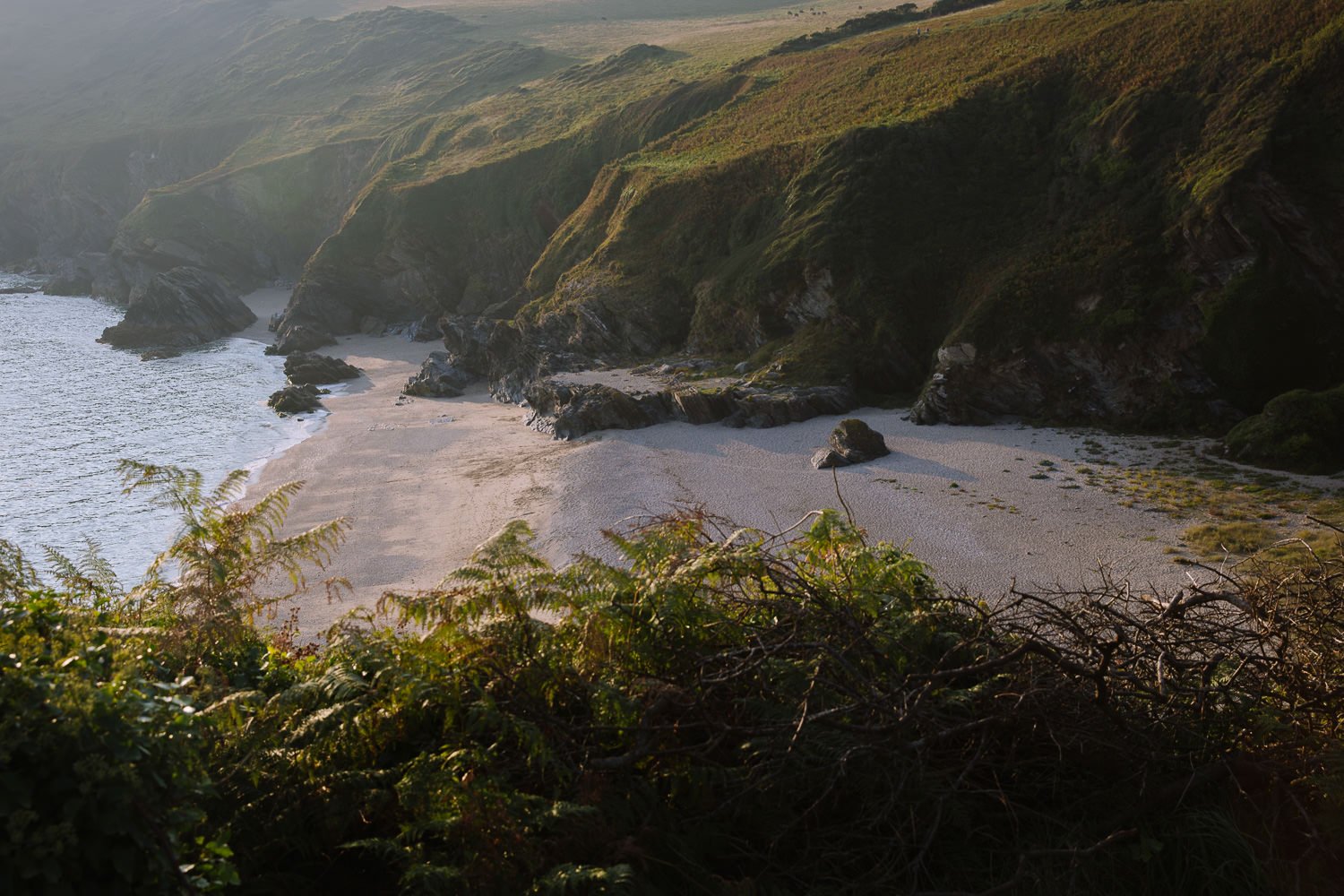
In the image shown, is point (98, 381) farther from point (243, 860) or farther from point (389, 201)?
point (243, 860)

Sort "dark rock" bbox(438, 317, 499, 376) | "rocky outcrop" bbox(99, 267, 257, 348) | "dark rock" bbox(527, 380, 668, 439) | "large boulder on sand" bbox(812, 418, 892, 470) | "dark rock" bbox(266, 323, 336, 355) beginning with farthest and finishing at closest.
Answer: "rocky outcrop" bbox(99, 267, 257, 348), "dark rock" bbox(266, 323, 336, 355), "dark rock" bbox(438, 317, 499, 376), "dark rock" bbox(527, 380, 668, 439), "large boulder on sand" bbox(812, 418, 892, 470)

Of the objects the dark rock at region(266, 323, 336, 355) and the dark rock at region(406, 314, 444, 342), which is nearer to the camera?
the dark rock at region(266, 323, 336, 355)

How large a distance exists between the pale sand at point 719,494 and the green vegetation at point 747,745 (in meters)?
8.71

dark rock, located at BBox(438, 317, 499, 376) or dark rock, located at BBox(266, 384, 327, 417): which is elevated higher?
dark rock, located at BBox(438, 317, 499, 376)

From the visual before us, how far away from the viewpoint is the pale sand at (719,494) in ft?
56.9

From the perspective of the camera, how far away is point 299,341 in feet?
170

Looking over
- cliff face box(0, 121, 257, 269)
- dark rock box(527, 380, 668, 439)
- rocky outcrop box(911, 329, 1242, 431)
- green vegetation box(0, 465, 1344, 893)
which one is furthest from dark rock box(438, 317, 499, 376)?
cliff face box(0, 121, 257, 269)

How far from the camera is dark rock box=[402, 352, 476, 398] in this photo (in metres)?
39.3

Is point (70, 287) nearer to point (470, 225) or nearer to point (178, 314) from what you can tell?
point (178, 314)

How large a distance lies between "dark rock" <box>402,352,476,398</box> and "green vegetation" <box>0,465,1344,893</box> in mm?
34228

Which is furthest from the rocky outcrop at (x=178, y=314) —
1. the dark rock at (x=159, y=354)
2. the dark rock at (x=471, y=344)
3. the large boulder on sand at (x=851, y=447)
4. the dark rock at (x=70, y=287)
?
the large boulder on sand at (x=851, y=447)

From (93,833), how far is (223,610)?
3826 millimetres

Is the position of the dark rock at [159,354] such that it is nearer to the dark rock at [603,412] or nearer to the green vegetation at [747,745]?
the dark rock at [603,412]

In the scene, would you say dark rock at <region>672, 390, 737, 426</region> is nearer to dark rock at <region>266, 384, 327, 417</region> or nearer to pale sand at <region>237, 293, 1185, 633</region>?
pale sand at <region>237, 293, 1185, 633</region>
